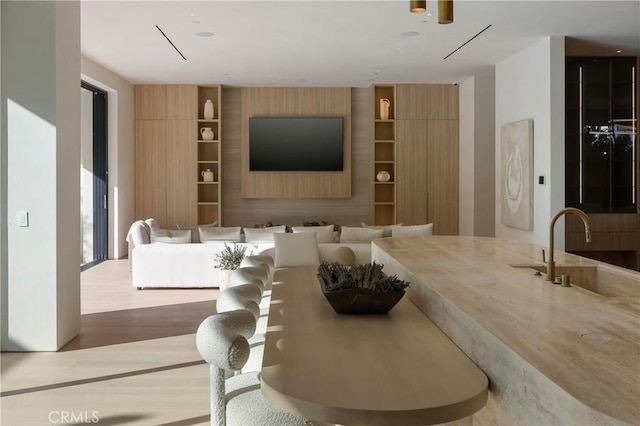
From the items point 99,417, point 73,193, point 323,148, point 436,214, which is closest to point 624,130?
point 436,214

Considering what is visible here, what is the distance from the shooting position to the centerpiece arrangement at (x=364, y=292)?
2.39m

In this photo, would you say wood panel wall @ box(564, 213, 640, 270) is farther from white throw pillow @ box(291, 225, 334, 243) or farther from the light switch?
the light switch

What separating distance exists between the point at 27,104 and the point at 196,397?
8.48 feet

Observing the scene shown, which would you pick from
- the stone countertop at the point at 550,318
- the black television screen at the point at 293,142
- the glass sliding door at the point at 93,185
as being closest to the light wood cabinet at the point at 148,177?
the glass sliding door at the point at 93,185

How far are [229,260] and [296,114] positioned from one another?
17.2 feet

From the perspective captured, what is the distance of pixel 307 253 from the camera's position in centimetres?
678

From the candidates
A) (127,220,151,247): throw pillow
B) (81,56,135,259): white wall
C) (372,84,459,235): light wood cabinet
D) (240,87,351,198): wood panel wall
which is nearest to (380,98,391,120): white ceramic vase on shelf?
(372,84,459,235): light wood cabinet

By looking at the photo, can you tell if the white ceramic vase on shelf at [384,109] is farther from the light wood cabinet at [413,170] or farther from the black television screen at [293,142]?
the black television screen at [293,142]

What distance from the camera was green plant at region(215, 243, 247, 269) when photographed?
23.6 feet

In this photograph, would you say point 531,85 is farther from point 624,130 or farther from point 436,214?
point 436,214

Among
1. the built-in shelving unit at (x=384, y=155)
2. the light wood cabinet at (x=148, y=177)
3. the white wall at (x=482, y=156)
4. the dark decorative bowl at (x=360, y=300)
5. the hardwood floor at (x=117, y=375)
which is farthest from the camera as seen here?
the built-in shelving unit at (x=384, y=155)

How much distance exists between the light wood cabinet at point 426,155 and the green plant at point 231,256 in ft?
15.4

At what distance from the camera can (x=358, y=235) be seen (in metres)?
7.25

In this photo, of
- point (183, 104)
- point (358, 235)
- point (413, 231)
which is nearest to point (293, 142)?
point (183, 104)
